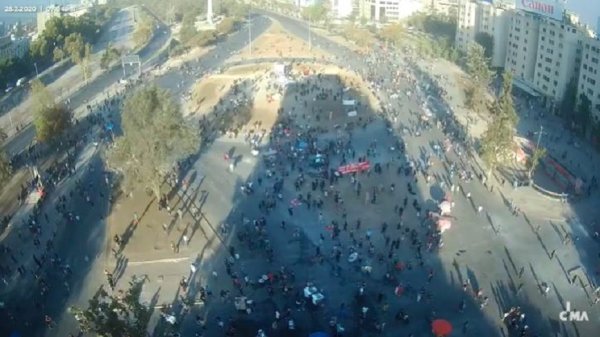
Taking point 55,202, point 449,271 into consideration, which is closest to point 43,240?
point 55,202

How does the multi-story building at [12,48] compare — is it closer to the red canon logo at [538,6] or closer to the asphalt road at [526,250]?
the red canon logo at [538,6]

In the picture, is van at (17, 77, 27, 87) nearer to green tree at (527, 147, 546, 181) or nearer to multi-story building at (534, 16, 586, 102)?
green tree at (527, 147, 546, 181)

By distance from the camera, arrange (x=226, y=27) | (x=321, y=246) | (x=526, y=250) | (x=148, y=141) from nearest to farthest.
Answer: (x=526, y=250)
(x=321, y=246)
(x=148, y=141)
(x=226, y=27)

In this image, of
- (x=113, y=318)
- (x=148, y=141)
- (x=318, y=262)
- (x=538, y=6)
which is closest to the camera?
(x=113, y=318)

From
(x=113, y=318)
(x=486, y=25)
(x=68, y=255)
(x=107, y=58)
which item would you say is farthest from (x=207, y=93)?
(x=113, y=318)

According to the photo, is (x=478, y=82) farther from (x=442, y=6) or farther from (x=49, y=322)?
(x=442, y=6)

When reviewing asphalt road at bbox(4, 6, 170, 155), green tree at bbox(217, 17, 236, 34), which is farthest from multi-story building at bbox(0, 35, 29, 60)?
green tree at bbox(217, 17, 236, 34)

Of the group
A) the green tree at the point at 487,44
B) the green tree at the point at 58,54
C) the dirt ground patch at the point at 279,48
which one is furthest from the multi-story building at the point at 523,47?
the green tree at the point at 58,54
